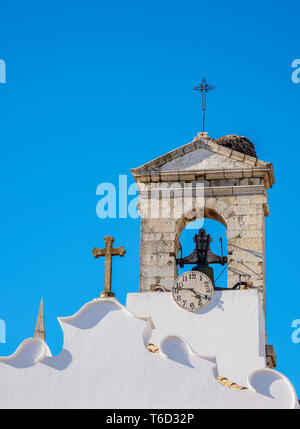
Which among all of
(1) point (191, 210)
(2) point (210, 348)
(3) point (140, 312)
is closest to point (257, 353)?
(2) point (210, 348)

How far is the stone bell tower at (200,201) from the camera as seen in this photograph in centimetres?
2073

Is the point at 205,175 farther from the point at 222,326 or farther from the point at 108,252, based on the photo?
the point at 108,252

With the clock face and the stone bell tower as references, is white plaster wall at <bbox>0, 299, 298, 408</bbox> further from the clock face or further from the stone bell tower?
the stone bell tower

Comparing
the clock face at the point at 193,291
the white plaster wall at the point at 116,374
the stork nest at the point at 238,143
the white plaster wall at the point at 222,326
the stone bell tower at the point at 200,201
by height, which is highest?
the stork nest at the point at 238,143

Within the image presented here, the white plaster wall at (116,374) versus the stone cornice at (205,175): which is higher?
the stone cornice at (205,175)

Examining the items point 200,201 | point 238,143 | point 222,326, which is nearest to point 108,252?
point 222,326

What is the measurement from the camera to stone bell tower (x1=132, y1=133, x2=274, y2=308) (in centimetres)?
2073

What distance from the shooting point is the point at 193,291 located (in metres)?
19.1

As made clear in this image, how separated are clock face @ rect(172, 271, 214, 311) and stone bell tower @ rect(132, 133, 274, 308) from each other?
55.1 inches

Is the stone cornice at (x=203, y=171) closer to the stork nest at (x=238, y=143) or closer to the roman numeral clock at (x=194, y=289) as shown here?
the stork nest at (x=238, y=143)

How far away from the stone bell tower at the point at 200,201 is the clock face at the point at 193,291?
4.59 feet

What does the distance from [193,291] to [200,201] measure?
244 cm

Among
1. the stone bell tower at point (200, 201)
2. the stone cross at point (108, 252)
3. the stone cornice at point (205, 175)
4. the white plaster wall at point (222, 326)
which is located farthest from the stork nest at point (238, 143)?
the stone cross at point (108, 252)

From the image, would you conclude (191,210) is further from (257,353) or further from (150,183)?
(257,353)
